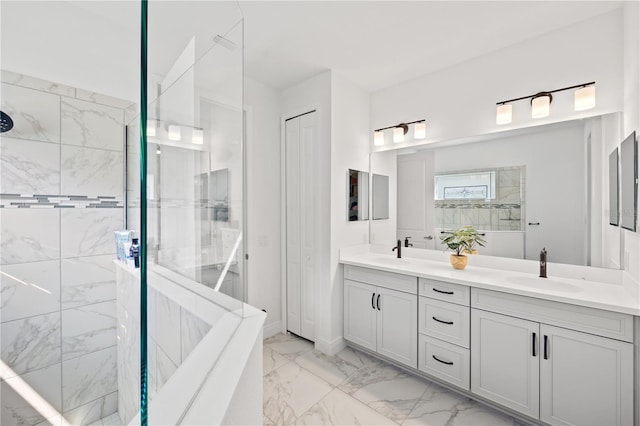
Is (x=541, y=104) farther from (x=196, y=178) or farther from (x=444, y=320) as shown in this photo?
(x=196, y=178)

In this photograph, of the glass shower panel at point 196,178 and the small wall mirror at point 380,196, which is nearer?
the glass shower panel at point 196,178

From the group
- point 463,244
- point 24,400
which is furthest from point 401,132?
point 24,400

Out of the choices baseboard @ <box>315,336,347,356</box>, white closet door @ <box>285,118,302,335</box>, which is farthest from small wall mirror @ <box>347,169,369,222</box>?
baseboard @ <box>315,336,347,356</box>

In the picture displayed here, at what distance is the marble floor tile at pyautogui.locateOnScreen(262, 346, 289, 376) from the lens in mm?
2314

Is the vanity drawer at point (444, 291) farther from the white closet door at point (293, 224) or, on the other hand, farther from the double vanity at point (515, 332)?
the white closet door at point (293, 224)

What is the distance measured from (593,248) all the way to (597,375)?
0.85m

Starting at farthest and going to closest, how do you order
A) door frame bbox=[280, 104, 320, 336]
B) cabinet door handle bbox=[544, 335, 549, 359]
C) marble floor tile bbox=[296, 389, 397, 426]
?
door frame bbox=[280, 104, 320, 336] < marble floor tile bbox=[296, 389, 397, 426] < cabinet door handle bbox=[544, 335, 549, 359]

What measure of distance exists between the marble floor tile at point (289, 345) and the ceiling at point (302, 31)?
2.47 m

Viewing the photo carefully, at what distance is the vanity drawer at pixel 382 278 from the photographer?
2.21 meters

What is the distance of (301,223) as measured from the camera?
2857 mm

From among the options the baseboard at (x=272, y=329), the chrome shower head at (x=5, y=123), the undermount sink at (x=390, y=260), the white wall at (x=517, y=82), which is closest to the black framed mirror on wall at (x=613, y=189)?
the white wall at (x=517, y=82)

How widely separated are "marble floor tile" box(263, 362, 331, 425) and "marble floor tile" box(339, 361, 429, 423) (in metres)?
0.22

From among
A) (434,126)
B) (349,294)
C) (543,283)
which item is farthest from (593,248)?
(349,294)

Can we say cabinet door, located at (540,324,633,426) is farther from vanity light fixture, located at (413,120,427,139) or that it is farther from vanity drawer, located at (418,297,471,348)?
vanity light fixture, located at (413,120,427,139)
